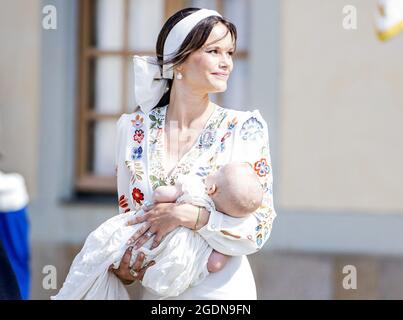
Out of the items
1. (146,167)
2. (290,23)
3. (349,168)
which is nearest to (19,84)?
(290,23)

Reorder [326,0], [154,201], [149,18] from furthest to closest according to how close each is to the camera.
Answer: [149,18]
[326,0]
[154,201]

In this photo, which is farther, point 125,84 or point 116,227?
point 125,84

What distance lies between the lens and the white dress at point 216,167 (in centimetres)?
266

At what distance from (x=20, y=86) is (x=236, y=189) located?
4811 millimetres

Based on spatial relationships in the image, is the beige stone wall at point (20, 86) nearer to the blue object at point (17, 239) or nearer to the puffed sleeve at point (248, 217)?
the blue object at point (17, 239)

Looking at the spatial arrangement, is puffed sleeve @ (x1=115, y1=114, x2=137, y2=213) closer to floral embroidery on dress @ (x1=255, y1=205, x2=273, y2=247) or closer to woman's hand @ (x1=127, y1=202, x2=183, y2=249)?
woman's hand @ (x1=127, y1=202, x2=183, y2=249)

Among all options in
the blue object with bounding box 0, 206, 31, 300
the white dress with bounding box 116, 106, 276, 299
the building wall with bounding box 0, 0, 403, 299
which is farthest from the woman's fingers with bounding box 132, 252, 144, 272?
the building wall with bounding box 0, 0, 403, 299

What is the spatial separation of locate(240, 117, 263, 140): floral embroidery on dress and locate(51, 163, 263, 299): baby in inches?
3.9

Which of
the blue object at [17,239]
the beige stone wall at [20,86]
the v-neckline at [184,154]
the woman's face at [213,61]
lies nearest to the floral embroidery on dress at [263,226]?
the v-neckline at [184,154]

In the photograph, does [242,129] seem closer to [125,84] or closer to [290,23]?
[290,23]

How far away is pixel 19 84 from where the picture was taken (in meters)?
7.16

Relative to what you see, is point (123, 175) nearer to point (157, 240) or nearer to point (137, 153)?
point (137, 153)

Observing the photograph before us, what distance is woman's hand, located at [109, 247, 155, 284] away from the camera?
2.69 metres
